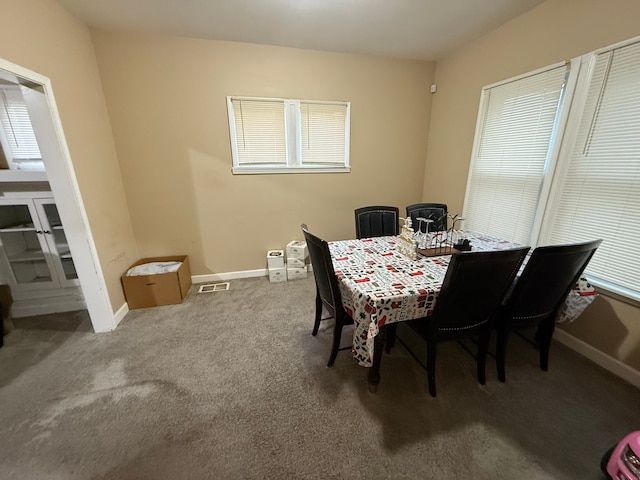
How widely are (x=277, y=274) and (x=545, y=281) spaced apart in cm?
248

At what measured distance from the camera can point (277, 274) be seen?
3.11m

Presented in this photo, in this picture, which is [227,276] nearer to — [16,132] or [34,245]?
[34,245]

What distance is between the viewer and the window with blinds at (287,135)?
109 inches

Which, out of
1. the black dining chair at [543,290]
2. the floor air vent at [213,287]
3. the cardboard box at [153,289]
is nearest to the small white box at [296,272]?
the floor air vent at [213,287]

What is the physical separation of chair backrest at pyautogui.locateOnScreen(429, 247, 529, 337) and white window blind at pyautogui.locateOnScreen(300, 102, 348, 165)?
226cm

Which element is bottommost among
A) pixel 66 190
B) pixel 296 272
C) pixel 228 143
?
pixel 296 272

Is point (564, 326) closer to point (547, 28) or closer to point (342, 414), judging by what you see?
point (342, 414)

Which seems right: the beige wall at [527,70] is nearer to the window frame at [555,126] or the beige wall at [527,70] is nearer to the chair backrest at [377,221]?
the window frame at [555,126]

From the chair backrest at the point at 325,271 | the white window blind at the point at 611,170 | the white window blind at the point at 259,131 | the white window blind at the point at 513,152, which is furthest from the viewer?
the white window blind at the point at 259,131

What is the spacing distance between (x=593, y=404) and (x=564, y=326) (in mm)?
668

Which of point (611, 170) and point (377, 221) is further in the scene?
point (377, 221)

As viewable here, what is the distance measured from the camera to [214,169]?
9.20ft

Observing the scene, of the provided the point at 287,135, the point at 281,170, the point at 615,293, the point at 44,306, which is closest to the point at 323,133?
the point at 287,135

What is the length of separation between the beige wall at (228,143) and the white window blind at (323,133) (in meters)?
0.12
